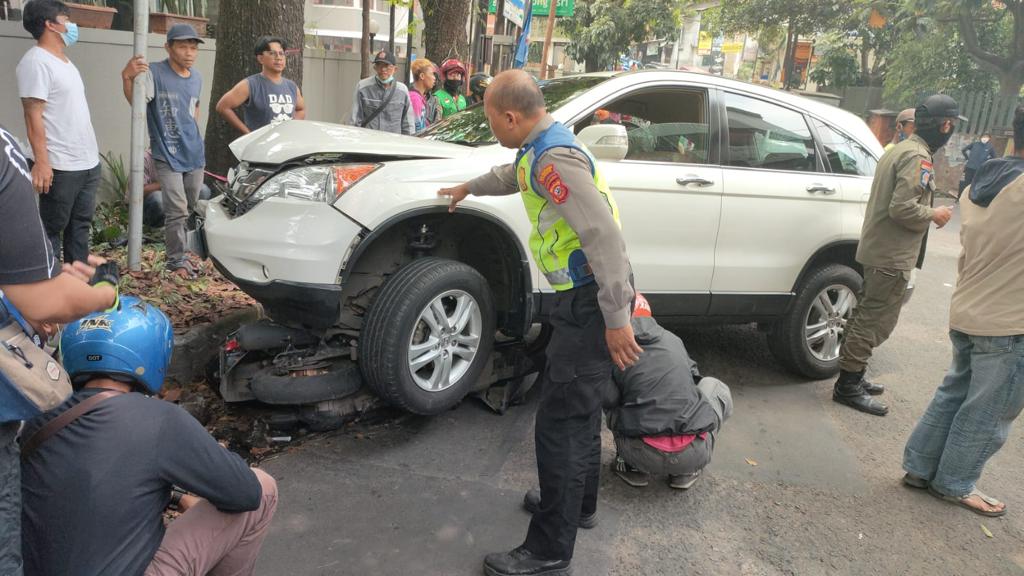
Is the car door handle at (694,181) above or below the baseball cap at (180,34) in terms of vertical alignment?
below

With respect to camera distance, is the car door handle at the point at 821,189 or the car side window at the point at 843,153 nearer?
the car door handle at the point at 821,189

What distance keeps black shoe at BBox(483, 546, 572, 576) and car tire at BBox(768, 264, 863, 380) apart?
9.35 feet

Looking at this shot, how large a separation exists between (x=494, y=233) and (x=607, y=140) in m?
0.86

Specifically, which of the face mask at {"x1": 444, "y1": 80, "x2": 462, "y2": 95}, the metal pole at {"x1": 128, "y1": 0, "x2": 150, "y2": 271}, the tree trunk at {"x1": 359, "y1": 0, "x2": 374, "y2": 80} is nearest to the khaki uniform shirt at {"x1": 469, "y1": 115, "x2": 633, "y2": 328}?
the metal pole at {"x1": 128, "y1": 0, "x2": 150, "y2": 271}

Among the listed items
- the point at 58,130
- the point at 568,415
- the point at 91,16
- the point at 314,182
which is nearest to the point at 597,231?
the point at 568,415

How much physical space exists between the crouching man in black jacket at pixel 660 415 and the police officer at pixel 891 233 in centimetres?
171

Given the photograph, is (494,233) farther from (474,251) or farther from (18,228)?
(18,228)

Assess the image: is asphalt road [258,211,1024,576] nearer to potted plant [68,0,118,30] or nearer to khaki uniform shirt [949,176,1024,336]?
khaki uniform shirt [949,176,1024,336]

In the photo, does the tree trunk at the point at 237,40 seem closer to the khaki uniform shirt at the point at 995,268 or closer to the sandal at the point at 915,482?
the khaki uniform shirt at the point at 995,268

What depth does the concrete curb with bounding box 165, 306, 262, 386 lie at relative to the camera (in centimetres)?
412

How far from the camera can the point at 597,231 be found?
2.46m

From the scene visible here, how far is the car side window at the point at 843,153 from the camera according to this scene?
16.5ft

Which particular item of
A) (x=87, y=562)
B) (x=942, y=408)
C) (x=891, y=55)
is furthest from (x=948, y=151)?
(x=87, y=562)

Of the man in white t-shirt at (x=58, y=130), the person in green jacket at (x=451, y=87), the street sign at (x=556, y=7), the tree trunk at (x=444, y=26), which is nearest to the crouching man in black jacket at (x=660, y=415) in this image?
the man in white t-shirt at (x=58, y=130)
